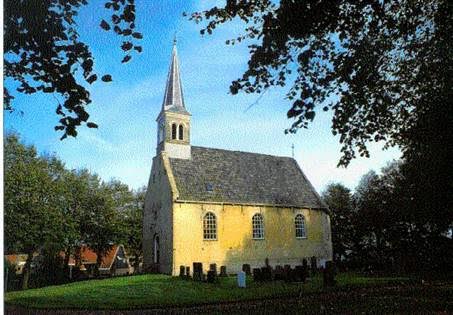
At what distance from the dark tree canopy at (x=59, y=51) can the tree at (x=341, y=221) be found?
74.4ft

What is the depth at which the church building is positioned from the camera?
19.6 meters

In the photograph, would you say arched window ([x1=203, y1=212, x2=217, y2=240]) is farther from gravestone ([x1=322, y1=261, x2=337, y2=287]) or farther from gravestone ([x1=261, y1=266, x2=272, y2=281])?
gravestone ([x1=322, y1=261, x2=337, y2=287])

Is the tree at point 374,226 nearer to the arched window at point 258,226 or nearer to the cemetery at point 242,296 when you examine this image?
the arched window at point 258,226

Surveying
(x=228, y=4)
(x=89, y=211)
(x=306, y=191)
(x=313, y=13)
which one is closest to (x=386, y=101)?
(x=313, y=13)

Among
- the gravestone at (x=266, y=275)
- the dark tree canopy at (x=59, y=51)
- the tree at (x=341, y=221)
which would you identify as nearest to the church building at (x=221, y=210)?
the tree at (x=341, y=221)

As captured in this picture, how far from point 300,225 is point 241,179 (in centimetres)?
420

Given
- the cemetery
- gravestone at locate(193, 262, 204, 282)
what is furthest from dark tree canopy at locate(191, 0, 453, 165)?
gravestone at locate(193, 262, 204, 282)

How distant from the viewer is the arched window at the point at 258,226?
21141mm

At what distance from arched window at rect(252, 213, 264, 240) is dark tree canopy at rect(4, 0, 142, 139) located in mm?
18234

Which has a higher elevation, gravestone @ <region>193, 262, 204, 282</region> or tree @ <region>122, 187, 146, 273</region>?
tree @ <region>122, 187, 146, 273</region>

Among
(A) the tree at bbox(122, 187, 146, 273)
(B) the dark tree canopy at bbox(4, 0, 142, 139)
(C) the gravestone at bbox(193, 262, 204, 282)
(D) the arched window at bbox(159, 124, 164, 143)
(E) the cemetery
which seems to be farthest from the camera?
(A) the tree at bbox(122, 187, 146, 273)

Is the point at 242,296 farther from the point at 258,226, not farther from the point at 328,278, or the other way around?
the point at 258,226

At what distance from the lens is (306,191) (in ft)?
77.9

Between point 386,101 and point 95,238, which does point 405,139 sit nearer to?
point 386,101
